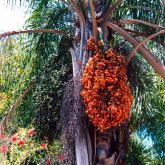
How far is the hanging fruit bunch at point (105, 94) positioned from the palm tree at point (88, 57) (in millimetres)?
149

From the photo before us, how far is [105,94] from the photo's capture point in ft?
13.4

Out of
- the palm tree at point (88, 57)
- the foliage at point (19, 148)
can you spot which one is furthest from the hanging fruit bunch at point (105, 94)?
the foliage at point (19, 148)

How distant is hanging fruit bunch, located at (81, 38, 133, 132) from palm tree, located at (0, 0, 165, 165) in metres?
0.15

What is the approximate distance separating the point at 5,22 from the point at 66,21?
2.79ft

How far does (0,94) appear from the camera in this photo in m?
7.68

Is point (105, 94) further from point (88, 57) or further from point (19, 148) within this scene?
point (19, 148)

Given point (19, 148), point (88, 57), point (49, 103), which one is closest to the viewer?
point (88, 57)

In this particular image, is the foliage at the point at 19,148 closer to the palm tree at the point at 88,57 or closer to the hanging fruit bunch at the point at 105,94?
the palm tree at the point at 88,57

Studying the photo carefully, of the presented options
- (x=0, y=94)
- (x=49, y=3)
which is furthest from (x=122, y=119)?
(x=0, y=94)

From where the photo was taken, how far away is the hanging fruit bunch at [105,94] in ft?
13.2

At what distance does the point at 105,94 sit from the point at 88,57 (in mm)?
593

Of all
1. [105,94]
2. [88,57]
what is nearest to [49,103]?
[88,57]

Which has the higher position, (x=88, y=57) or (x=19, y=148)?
(x=88, y=57)

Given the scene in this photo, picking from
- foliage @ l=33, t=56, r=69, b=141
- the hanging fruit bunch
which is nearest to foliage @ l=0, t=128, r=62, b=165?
foliage @ l=33, t=56, r=69, b=141
